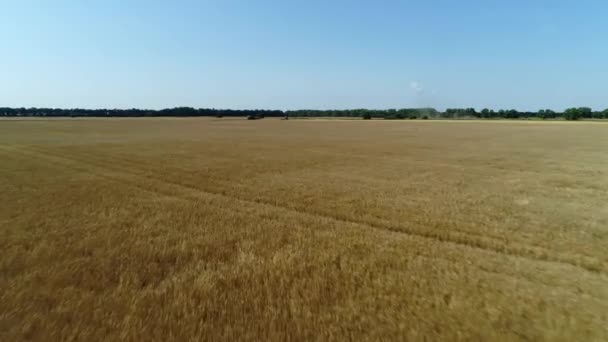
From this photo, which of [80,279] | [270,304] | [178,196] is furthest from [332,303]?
[178,196]

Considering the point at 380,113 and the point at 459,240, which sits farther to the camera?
the point at 380,113

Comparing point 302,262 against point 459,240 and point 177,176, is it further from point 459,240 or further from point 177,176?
point 177,176

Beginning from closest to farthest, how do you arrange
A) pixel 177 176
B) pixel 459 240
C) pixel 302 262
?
pixel 302 262, pixel 459 240, pixel 177 176

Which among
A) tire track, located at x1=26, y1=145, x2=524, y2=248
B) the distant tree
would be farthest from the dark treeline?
tire track, located at x1=26, y1=145, x2=524, y2=248

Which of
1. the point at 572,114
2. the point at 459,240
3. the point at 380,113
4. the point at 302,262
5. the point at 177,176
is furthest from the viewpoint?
the point at 380,113

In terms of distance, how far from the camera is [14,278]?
16.9ft

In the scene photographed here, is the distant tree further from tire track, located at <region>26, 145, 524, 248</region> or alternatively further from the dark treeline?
tire track, located at <region>26, 145, 524, 248</region>

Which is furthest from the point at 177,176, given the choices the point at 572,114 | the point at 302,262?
the point at 572,114

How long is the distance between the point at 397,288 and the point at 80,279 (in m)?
5.43

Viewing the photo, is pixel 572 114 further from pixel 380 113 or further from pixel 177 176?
pixel 177 176

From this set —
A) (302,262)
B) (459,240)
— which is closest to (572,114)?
(459,240)

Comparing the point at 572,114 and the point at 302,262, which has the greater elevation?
the point at 572,114

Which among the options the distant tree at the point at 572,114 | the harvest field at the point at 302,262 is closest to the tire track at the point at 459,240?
the harvest field at the point at 302,262

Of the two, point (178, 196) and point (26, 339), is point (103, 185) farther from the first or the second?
point (26, 339)
